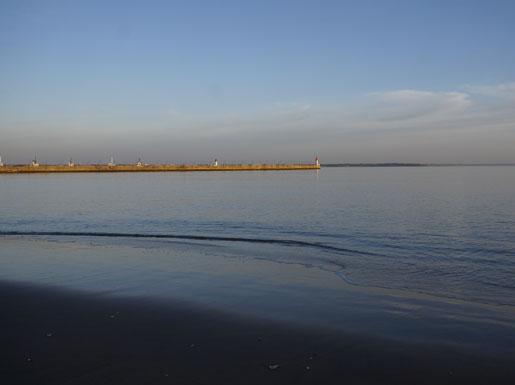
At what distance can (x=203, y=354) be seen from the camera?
25.3 feet

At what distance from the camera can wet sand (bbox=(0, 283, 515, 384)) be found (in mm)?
6883

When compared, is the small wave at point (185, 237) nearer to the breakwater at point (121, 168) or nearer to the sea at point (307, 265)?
the sea at point (307, 265)

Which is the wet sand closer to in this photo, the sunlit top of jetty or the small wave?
the small wave

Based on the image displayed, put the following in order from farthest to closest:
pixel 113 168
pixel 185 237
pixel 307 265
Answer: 1. pixel 113 168
2. pixel 185 237
3. pixel 307 265

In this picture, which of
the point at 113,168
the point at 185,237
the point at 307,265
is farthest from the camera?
the point at 113,168

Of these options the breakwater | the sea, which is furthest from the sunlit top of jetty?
the sea

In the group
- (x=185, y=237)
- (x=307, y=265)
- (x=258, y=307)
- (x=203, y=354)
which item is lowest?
(x=185, y=237)

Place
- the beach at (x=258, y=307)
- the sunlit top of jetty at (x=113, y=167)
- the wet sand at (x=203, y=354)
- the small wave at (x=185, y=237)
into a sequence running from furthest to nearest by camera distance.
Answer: the sunlit top of jetty at (x=113, y=167) → the small wave at (x=185, y=237) → the beach at (x=258, y=307) → the wet sand at (x=203, y=354)

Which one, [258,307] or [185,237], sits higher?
[258,307]

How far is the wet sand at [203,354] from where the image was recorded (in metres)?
6.88

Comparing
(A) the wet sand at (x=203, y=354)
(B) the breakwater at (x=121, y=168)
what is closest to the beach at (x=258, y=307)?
(A) the wet sand at (x=203, y=354)

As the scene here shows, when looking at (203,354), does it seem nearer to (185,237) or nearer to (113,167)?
(185,237)

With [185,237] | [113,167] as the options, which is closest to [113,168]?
[113,167]

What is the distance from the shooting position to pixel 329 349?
800 cm
